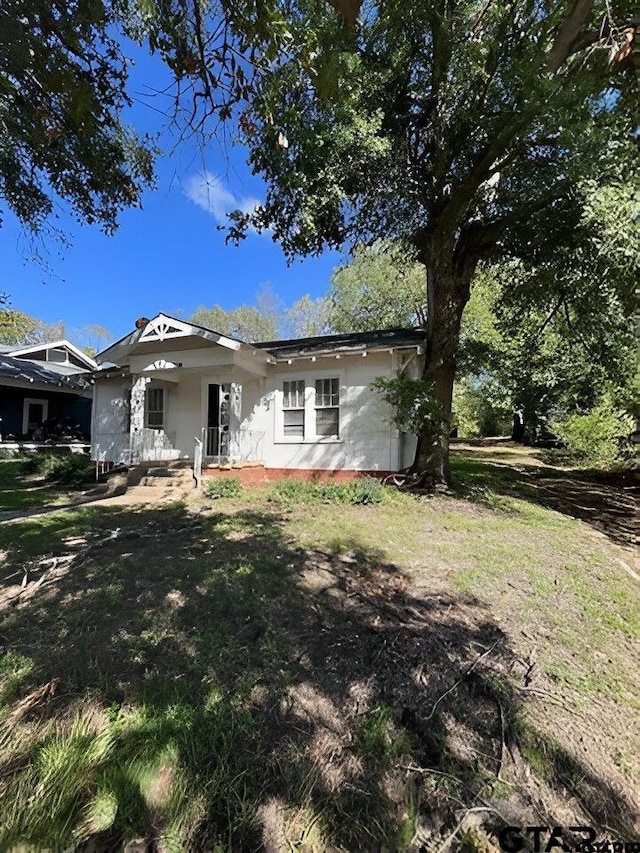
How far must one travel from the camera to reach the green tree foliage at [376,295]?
2311 cm

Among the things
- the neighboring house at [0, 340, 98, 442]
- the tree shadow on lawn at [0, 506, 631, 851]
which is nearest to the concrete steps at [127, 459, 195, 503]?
the tree shadow on lawn at [0, 506, 631, 851]

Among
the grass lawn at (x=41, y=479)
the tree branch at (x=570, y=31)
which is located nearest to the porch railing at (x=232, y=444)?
the grass lawn at (x=41, y=479)

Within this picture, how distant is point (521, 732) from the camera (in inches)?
105

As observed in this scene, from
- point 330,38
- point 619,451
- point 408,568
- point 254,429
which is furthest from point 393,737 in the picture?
point 619,451

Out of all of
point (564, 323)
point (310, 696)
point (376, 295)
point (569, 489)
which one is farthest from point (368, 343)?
point (376, 295)

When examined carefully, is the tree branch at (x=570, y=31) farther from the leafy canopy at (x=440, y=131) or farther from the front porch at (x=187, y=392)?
the front porch at (x=187, y=392)

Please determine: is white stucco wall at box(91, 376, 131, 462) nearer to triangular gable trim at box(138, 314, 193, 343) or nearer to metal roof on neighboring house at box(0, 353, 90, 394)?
triangular gable trim at box(138, 314, 193, 343)

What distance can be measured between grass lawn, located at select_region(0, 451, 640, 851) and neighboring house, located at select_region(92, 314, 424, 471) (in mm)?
A: 5300

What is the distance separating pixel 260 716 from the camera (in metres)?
2.63

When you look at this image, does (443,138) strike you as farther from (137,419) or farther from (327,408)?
(137,419)

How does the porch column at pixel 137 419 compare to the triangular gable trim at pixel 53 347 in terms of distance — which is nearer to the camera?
the porch column at pixel 137 419

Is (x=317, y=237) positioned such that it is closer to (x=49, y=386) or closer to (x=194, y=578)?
(x=194, y=578)

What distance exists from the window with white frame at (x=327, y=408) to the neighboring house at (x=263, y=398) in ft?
0.09

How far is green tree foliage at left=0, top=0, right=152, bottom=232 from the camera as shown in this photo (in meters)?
4.11
